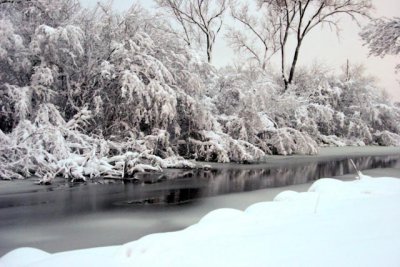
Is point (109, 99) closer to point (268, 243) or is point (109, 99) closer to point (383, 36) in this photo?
point (383, 36)

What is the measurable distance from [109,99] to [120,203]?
15.6 ft

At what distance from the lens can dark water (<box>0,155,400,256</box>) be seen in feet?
14.2

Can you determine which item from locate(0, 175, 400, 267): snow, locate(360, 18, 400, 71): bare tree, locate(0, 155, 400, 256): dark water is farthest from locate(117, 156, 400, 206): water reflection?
locate(360, 18, 400, 71): bare tree

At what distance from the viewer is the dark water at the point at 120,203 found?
4.34 m

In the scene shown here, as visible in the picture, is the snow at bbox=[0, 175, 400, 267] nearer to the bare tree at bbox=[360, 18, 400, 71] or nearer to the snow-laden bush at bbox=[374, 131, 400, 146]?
the bare tree at bbox=[360, 18, 400, 71]

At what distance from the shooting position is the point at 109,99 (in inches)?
406

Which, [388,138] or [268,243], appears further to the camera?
[388,138]

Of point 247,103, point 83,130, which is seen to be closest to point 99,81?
point 83,130

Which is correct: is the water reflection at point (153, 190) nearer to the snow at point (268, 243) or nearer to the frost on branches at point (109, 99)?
the frost on branches at point (109, 99)

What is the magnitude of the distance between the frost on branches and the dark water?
28.2 inches

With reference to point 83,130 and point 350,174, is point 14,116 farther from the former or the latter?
point 350,174

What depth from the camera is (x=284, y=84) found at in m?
19.6

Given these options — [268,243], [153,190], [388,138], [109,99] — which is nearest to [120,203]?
[153,190]

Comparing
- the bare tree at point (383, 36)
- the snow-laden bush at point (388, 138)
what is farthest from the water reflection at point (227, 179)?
the snow-laden bush at point (388, 138)
